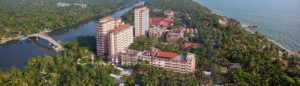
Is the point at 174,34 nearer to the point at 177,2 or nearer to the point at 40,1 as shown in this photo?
the point at 177,2

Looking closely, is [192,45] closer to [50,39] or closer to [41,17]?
[50,39]

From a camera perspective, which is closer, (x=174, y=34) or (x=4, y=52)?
(x=4, y=52)

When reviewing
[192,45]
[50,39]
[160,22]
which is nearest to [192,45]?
[192,45]

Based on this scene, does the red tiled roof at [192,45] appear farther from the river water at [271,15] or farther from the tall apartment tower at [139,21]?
the river water at [271,15]

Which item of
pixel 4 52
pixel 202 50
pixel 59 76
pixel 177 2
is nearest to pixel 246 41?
pixel 202 50

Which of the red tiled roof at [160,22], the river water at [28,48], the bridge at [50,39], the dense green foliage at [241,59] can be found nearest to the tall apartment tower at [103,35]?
the dense green foliage at [241,59]
